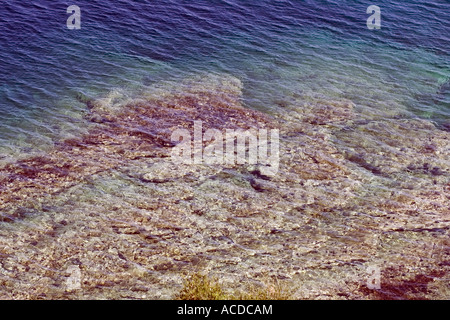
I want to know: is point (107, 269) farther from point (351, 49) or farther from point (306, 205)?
point (351, 49)

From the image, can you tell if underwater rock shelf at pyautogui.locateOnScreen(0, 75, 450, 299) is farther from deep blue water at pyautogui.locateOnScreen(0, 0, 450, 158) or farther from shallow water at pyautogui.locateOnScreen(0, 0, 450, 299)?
deep blue water at pyautogui.locateOnScreen(0, 0, 450, 158)

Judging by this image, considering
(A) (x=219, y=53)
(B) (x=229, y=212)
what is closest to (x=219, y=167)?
(B) (x=229, y=212)

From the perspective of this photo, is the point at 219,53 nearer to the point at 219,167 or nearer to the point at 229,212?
the point at 219,167

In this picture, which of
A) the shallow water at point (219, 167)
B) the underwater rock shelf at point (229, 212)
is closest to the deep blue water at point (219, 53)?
the shallow water at point (219, 167)

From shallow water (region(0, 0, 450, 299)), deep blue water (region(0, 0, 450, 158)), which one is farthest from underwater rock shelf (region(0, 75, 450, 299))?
deep blue water (region(0, 0, 450, 158))

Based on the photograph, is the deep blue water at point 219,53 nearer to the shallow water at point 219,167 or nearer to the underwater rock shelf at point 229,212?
the shallow water at point 219,167
